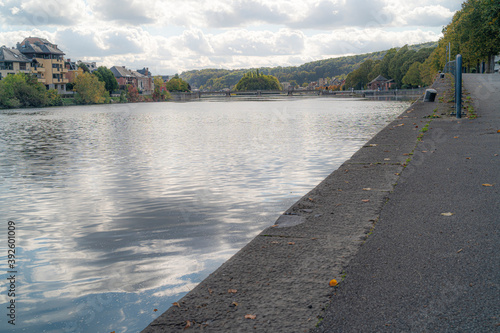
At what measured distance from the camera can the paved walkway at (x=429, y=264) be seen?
315 centimetres

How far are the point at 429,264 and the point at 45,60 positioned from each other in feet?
434

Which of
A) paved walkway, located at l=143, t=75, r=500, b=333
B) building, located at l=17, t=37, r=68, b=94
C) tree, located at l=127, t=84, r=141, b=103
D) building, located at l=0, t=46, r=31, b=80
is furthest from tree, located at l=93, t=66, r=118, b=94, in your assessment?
paved walkway, located at l=143, t=75, r=500, b=333

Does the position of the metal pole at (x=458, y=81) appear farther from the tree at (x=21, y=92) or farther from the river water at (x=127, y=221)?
the tree at (x=21, y=92)

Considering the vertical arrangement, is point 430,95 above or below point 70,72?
below

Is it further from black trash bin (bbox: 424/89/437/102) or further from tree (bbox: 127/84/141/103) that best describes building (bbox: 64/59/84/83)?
black trash bin (bbox: 424/89/437/102)

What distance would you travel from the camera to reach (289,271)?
13.6 ft

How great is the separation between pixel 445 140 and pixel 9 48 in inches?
4830

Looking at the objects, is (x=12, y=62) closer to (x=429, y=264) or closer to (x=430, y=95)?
(x=430, y=95)

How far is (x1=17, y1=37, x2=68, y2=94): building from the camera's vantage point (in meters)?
120

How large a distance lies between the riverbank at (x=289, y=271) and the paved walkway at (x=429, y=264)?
6.3 inches

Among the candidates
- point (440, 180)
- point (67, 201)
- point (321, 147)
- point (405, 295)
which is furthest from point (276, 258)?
point (321, 147)

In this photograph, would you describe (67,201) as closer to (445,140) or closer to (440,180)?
(440,180)

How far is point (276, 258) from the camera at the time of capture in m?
4.48

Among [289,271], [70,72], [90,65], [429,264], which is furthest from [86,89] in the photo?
[429,264]
